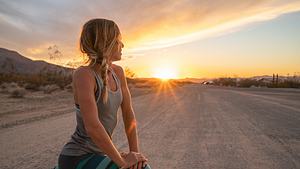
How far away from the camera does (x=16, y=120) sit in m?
10.2

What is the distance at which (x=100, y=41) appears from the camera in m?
2.14

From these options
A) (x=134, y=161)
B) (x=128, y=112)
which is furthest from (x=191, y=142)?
(x=134, y=161)

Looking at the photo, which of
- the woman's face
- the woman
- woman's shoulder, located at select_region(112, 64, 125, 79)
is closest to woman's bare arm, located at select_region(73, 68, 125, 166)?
the woman

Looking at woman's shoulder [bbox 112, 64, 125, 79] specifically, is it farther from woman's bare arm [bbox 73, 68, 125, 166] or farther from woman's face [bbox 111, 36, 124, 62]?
woman's bare arm [bbox 73, 68, 125, 166]

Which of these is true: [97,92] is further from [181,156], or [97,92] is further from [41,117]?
[41,117]

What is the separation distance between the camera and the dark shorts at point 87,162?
2139 millimetres

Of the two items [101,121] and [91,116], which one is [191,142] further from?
[91,116]

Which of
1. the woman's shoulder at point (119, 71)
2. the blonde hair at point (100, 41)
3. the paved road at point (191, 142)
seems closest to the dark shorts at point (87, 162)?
the blonde hair at point (100, 41)

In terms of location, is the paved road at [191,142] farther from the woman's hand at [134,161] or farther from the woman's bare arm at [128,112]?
the woman's hand at [134,161]

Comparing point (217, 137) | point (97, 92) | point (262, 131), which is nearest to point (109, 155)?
point (97, 92)

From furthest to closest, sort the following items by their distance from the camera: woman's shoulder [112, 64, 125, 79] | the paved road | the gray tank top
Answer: the paved road, woman's shoulder [112, 64, 125, 79], the gray tank top

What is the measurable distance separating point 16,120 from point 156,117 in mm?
4054

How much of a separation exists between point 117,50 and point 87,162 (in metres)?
0.69

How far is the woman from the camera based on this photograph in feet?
6.87
